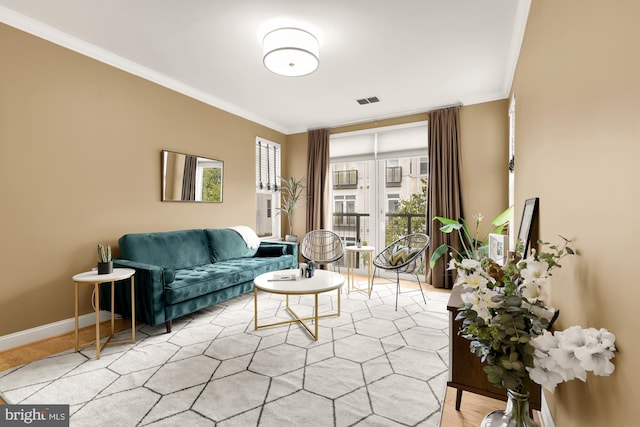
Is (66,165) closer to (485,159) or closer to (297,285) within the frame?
(297,285)

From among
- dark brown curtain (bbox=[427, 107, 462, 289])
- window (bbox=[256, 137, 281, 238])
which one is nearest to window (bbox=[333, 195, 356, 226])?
window (bbox=[256, 137, 281, 238])

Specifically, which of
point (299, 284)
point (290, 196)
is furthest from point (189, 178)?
point (299, 284)

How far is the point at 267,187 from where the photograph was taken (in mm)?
5523

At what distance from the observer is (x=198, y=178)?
4.18 metres

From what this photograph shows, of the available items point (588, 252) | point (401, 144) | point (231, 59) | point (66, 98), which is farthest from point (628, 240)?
point (401, 144)

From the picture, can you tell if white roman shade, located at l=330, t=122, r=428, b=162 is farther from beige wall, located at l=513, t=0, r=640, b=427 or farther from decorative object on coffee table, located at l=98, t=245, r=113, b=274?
decorative object on coffee table, located at l=98, t=245, r=113, b=274

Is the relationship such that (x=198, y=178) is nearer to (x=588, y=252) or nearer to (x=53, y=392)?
(x=53, y=392)

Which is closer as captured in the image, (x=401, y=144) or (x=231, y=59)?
(x=231, y=59)

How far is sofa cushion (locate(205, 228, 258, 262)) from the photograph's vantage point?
398 cm

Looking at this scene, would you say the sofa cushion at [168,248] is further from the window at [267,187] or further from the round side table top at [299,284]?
the window at [267,187]

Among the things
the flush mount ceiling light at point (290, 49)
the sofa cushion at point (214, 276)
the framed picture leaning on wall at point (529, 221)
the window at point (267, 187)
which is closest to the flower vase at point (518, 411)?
the framed picture leaning on wall at point (529, 221)

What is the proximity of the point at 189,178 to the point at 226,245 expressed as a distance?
102 cm

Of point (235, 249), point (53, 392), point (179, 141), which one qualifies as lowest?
point (53, 392)

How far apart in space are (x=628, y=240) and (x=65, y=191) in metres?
3.84
